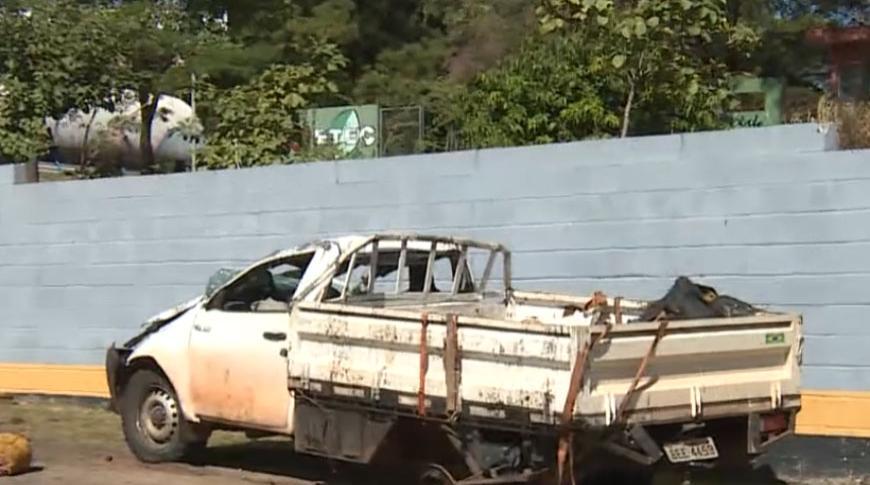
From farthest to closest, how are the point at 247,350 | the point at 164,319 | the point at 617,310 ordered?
the point at 164,319
the point at 247,350
the point at 617,310

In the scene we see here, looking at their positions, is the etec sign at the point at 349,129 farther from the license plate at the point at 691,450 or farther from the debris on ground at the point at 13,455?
the license plate at the point at 691,450

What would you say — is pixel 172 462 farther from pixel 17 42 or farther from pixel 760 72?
pixel 760 72

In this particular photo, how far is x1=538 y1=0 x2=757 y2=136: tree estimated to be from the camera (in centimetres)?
1436

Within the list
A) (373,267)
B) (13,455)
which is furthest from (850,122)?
(13,455)

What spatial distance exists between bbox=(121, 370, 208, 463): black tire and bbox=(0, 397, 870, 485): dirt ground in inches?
5.0

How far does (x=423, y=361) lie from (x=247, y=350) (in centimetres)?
224

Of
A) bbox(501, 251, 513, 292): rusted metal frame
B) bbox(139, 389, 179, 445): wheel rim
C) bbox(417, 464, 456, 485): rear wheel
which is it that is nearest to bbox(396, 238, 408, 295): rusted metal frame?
bbox(501, 251, 513, 292): rusted metal frame

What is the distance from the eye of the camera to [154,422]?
11820 millimetres

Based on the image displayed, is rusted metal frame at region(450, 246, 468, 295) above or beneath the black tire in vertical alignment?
above

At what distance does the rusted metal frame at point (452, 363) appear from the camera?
874 centimetres

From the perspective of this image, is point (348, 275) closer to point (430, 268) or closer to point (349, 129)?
point (430, 268)

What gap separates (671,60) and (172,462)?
6.72m

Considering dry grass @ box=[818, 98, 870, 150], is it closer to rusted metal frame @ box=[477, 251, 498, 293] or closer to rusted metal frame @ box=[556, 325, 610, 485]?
rusted metal frame @ box=[477, 251, 498, 293]

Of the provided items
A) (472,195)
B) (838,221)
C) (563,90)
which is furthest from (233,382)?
(563,90)
